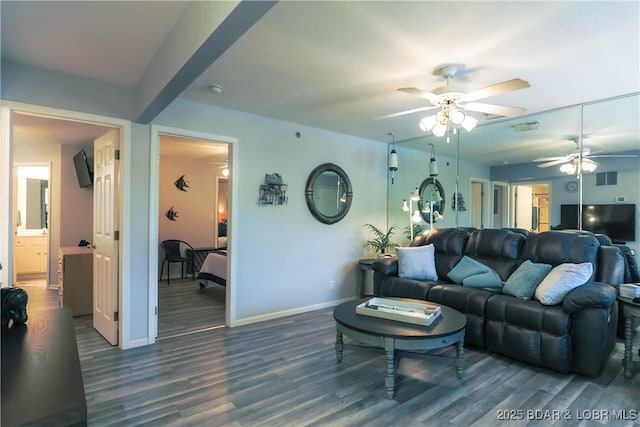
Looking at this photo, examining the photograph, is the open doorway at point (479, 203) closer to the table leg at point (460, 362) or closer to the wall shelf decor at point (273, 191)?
the table leg at point (460, 362)

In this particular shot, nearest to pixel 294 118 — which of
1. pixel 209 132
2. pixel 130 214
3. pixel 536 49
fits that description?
pixel 209 132

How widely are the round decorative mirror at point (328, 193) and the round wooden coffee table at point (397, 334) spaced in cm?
205

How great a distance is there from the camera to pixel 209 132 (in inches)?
147

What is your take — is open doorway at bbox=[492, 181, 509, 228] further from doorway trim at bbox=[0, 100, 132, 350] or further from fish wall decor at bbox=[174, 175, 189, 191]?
fish wall decor at bbox=[174, 175, 189, 191]

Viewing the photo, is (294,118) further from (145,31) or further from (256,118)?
(145,31)

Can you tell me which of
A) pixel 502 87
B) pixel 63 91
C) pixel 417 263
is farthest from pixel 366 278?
pixel 63 91

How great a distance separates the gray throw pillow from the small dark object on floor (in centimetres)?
335

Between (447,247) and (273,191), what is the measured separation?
222 centimetres

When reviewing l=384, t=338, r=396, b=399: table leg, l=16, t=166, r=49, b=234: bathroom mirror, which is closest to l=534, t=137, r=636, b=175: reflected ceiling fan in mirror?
l=384, t=338, r=396, b=399: table leg

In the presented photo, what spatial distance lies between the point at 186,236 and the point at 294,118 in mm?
4260

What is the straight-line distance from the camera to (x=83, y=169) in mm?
5496

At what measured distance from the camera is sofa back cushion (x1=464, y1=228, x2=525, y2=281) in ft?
12.0

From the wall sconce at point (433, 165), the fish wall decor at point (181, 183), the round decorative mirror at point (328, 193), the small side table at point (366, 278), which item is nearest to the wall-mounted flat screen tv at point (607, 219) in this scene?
the wall sconce at point (433, 165)

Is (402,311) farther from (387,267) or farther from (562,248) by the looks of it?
(562,248)
